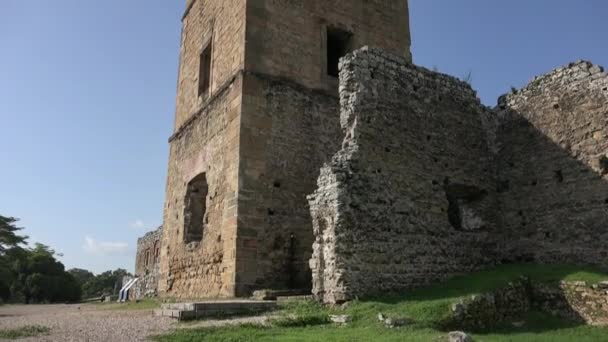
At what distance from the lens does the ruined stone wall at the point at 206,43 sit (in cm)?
1218

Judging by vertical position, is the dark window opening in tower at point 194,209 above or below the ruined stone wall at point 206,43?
below

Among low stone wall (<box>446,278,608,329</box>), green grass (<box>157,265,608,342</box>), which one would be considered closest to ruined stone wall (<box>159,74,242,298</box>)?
green grass (<box>157,265,608,342</box>)

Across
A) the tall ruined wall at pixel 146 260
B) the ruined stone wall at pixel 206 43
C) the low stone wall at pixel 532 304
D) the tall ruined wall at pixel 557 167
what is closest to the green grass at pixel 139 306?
the ruined stone wall at pixel 206 43

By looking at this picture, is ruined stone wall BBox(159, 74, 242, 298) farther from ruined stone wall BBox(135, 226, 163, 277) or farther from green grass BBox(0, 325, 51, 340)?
ruined stone wall BBox(135, 226, 163, 277)

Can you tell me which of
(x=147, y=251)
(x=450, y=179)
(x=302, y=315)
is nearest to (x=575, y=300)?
(x=450, y=179)

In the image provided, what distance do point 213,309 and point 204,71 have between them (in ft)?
29.0

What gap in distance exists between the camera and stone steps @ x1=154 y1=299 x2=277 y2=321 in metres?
7.34

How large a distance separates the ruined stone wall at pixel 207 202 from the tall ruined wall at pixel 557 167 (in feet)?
18.6

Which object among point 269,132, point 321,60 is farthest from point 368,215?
point 321,60

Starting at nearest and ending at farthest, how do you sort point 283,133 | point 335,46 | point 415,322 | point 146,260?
point 415,322, point 283,133, point 335,46, point 146,260

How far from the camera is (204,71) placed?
1462 cm

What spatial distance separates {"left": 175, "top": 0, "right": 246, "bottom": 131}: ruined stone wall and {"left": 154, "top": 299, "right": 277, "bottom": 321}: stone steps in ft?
19.2

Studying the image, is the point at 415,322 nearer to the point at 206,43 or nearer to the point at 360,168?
the point at 360,168

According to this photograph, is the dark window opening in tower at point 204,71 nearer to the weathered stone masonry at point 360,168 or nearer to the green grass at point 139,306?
the weathered stone masonry at point 360,168
